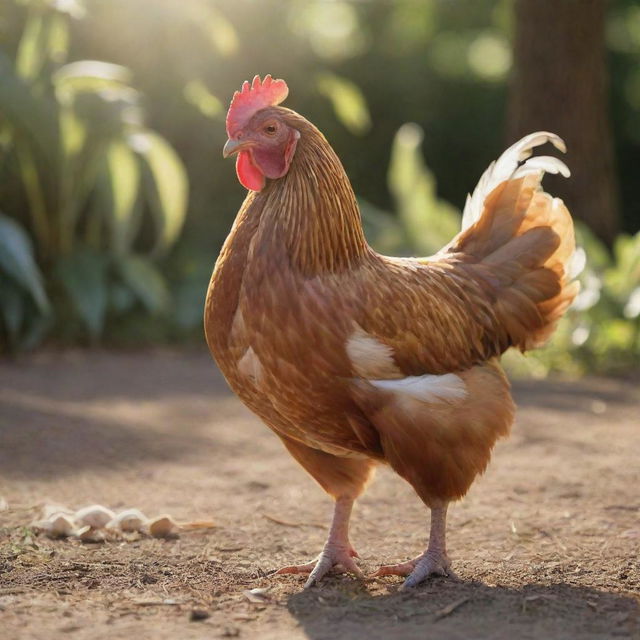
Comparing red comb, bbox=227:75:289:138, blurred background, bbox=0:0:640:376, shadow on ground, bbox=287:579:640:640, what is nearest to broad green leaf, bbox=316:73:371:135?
blurred background, bbox=0:0:640:376

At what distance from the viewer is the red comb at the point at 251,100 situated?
11.5 ft

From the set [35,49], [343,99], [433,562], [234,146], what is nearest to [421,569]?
[433,562]

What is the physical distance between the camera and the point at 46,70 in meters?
8.77

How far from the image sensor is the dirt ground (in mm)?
3150

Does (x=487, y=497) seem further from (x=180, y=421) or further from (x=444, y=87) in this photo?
(x=444, y=87)

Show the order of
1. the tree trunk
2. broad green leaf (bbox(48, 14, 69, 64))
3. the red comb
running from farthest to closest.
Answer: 1. the tree trunk
2. broad green leaf (bbox(48, 14, 69, 64))
3. the red comb

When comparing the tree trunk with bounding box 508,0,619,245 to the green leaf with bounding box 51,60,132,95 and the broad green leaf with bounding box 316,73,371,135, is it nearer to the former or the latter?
the broad green leaf with bounding box 316,73,371,135

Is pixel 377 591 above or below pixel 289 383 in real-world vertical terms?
below

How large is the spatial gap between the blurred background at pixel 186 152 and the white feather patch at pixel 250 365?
4.51 m

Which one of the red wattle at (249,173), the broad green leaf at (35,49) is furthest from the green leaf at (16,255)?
the red wattle at (249,173)

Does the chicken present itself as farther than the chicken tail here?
No

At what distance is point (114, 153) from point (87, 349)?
1836 mm

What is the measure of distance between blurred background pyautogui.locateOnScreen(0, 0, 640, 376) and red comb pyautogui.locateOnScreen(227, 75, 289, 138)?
4476 mm

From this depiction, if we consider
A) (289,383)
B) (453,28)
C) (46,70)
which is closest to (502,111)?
(453,28)
